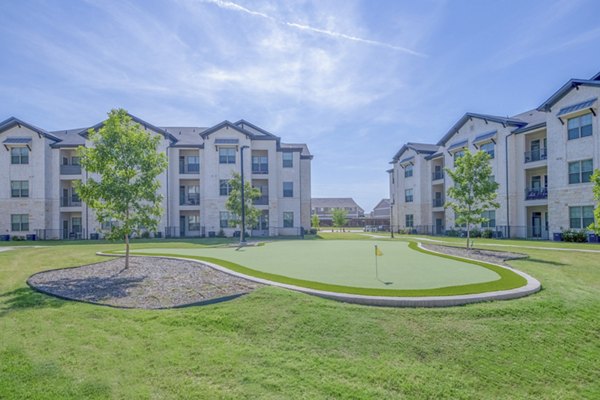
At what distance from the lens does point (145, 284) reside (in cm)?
942

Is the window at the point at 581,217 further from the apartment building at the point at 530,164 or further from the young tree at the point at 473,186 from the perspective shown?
the young tree at the point at 473,186

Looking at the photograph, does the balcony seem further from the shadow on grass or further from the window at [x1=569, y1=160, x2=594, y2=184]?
the shadow on grass

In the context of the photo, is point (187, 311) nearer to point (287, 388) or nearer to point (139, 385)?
point (139, 385)

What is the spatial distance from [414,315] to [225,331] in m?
3.47

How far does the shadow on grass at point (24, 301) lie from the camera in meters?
7.27

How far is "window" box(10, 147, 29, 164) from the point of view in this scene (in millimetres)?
34031

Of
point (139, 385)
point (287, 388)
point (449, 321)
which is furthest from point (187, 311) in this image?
point (449, 321)

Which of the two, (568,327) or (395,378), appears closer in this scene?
(395,378)

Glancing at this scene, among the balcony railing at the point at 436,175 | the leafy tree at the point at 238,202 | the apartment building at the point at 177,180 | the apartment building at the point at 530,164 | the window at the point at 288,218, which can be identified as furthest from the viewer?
the balcony railing at the point at 436,175

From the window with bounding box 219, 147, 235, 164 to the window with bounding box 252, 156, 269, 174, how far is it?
7.92ft

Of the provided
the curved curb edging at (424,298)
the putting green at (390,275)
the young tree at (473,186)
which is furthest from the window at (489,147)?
the curved curb edging at (424,298)

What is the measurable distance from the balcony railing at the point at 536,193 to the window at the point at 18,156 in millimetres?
46933

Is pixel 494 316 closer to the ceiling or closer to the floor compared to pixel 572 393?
closer to the ceiling

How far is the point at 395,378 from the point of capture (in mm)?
4828
